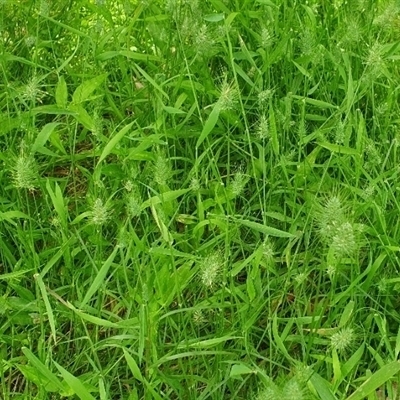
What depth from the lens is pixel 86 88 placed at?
6.56 feet

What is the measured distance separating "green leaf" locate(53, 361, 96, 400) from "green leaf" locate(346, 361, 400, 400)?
455 mm

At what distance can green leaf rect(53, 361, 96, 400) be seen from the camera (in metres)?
1.47

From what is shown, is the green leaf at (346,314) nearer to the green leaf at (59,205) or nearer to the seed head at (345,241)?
the seed head at (345,241)

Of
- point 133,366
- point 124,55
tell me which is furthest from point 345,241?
point 124,55

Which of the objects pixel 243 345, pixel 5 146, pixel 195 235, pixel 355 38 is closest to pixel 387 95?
pixel 355 38

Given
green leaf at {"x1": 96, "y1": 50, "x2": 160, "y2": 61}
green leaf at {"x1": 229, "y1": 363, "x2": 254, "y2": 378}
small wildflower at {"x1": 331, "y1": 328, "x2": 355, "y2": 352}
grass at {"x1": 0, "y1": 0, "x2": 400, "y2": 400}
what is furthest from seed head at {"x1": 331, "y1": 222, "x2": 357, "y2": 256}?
green leaf at {"x1": 96, "y1": 50, "x2": 160, "y2": 61}

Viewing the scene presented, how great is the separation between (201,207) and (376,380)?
0.54 m

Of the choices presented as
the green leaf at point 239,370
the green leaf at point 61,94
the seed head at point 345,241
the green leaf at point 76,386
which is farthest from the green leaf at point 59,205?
the seed head at point 345,241

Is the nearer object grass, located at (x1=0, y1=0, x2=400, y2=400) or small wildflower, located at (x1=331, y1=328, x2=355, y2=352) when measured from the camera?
small wildflower, located at (x1=331, y1=328, x2=355, y2=352)

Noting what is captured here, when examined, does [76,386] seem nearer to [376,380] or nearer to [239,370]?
[239,370]

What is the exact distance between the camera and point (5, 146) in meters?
2.05

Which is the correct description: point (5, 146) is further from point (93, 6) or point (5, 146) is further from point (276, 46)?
point (276, 46)

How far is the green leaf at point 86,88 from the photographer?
1985 mm

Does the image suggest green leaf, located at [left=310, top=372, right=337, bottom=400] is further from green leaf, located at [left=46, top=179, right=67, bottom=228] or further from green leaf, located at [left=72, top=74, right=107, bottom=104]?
green leaf, located at [left=72, top=74, right=107, bottom=104]
